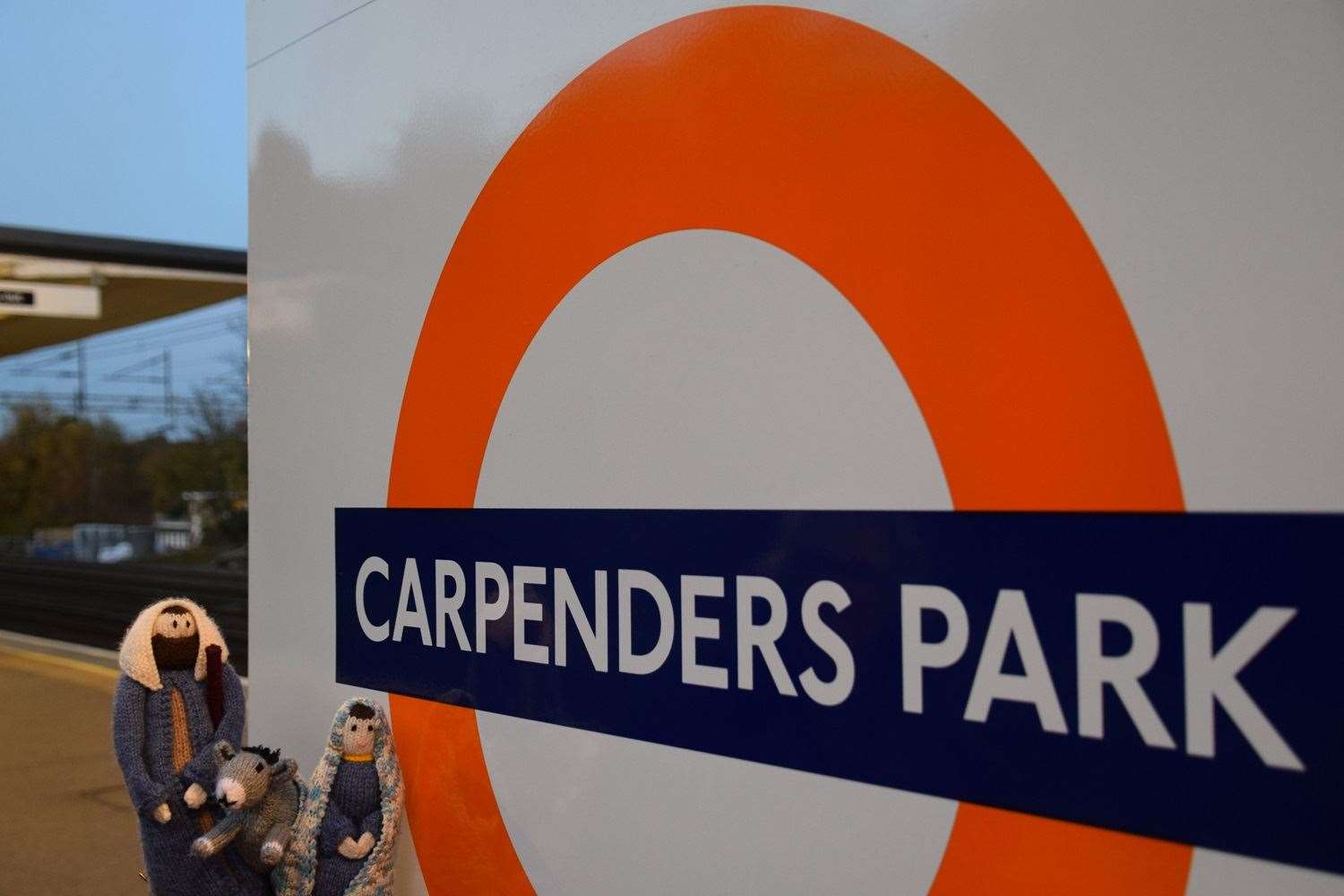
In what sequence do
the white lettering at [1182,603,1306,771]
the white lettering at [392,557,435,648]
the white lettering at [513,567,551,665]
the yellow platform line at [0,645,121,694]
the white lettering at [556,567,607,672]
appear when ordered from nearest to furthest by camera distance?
the white lettering at [1182,603,1306,771]
the white lettering at [556,567,607,672]
the white lettering at [513,567,551,665]
the white lettering at [392,557,435,648]
the yellow platform line at [0,645,121,694]

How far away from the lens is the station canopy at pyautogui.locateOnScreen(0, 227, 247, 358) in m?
8.92

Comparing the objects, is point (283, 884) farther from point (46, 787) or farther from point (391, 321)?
point (46, 787)

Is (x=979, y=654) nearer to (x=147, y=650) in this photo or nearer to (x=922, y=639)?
(x=922, y=639)

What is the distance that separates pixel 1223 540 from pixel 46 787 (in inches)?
280

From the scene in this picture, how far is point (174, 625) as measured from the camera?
2.99m

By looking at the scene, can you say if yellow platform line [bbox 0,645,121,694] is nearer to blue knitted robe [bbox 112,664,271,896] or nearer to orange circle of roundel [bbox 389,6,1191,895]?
blue knitted robe [bbox 112,664,271,896]

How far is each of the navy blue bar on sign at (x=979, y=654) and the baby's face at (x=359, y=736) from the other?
332mm

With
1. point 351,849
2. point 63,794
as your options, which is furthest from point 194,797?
point 63,794

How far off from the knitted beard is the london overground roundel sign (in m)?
1.08

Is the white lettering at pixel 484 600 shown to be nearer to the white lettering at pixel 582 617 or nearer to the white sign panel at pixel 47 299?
the white lettering at pixel 582 617

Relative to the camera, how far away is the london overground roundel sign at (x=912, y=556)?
4.08 ft

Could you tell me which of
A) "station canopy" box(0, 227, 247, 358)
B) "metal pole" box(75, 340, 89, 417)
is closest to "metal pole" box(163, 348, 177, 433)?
"metal pole" box(75, 340, 89, 417)

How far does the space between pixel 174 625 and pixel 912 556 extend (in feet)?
6.96

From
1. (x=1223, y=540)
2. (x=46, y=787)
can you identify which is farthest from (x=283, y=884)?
(x=46, y=787)
